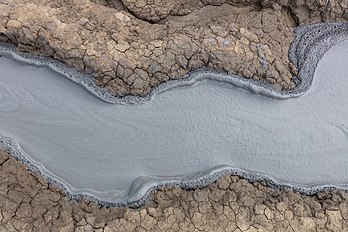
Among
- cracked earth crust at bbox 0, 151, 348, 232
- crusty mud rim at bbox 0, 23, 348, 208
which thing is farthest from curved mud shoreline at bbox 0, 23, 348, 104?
cracked earth crust at bbox 0, 151, 348, 232

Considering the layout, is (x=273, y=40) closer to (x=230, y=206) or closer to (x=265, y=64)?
(x=265, y=64)

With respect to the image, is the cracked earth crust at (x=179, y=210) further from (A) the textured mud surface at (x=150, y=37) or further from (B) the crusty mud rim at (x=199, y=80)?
(A) the textured mud surface at (x=150, y=37)

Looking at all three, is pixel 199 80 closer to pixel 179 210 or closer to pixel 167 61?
pixel 167 61

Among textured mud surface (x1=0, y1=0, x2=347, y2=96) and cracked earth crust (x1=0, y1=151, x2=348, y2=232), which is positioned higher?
textured mud surface (x1=0, y1=0, x2=347, y2=96)

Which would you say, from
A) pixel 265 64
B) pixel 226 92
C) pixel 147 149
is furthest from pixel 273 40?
pixel 147 149

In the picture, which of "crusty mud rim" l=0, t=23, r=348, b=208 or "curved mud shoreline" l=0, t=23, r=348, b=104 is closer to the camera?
"crusty mud rim" l=0, t=23, r=348, b=208

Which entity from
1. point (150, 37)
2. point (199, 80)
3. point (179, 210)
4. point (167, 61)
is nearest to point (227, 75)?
point (199, 80)

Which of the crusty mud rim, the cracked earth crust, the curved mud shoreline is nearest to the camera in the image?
the cracked earth crust

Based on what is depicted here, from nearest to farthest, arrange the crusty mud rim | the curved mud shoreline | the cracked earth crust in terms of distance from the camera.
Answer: the cracked earth crust < the crusty mud rim < the curved mud shoreline

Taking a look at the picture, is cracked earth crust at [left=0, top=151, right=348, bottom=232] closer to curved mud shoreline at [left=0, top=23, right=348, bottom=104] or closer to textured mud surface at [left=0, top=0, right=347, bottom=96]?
curved mud shoreline at [left=0, top=23, right=348, bottom=104]
